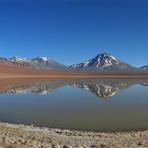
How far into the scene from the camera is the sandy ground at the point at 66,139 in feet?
22.8

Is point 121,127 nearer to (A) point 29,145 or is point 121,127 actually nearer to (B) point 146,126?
(B) point 146,126

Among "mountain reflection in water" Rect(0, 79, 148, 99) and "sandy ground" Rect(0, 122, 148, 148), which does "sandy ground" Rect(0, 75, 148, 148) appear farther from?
"mountain reflection in water" Rect(0, 79, 148, 99)

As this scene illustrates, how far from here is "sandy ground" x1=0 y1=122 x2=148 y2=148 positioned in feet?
22.8

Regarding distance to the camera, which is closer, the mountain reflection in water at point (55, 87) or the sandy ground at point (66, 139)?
the sandy ground at point (66, 139)

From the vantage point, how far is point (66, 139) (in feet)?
26.8

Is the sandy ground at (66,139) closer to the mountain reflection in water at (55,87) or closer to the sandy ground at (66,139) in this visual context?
the sandy ground at (66,139)

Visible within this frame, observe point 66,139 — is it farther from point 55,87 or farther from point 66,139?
point 55,87

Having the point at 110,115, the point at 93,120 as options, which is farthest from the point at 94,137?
the point at 110,115

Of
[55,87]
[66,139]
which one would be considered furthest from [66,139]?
[55,87]

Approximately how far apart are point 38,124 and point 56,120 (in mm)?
1480

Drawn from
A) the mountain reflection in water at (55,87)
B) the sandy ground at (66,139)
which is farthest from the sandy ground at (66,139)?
the mountain reflection in water at (55,87)

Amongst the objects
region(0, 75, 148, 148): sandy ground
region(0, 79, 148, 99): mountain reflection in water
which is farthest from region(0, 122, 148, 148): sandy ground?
region(0, 79, 148, 99): mountain reflection in water

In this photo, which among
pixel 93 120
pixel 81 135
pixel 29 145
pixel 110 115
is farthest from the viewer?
pixel 110 115

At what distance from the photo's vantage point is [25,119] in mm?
12391
